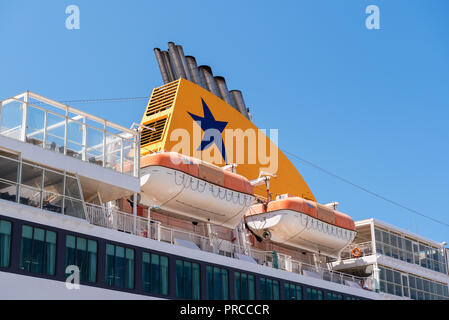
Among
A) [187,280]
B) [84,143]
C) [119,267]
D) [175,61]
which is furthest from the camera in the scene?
[175,61]

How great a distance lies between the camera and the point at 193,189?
3059cm

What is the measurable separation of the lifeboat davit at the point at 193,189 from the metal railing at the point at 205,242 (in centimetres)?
99

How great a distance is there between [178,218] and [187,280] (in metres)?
4.46

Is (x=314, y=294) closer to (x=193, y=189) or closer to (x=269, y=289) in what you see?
(x=269, y=289)

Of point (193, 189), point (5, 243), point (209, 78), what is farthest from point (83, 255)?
point (209, 78)

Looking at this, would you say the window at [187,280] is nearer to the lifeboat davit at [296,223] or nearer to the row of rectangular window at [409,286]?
the lifeboat davit at [296,223]

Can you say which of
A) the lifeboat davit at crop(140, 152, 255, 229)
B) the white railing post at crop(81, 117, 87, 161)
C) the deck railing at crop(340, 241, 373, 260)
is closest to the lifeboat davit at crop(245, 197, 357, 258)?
the lifeboat davit at crop(140, 152, 255, 229)

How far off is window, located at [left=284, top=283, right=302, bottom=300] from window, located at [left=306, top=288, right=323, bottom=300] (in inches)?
24.8

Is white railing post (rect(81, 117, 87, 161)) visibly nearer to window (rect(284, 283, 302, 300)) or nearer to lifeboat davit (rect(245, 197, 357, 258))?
lifeboat davit (rect(245, 197, 357, 258))

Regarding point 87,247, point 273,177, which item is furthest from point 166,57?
point 87,247
